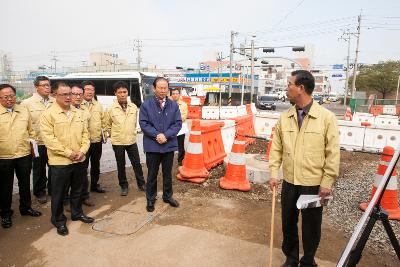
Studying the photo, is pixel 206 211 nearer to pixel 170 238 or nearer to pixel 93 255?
pixel 170 238

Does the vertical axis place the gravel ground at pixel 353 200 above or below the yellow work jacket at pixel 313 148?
below

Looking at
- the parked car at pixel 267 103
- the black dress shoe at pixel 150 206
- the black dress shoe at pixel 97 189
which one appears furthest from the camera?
the parked car at pixel 267 103

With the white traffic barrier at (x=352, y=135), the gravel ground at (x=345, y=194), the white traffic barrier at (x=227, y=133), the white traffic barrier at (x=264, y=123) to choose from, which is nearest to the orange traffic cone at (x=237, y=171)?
the gravel ground at (x=345, y=194)

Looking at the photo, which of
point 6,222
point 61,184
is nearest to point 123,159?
point 61,184

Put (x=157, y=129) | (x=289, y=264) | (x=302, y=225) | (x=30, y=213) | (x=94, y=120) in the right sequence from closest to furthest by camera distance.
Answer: (x=302, y=225) < (x=289, y=264) < (x=30, y=213) < (x=157, y=129) < (x=94, y=120)

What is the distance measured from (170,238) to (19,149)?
240 cm

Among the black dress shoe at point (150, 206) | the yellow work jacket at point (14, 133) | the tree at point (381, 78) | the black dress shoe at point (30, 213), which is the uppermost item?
the tree at point (381, 78)

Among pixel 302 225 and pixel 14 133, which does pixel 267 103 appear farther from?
pixel 302 225

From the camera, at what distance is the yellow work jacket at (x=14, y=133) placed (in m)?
3.95

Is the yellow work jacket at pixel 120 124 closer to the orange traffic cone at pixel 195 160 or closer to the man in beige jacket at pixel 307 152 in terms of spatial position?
the orange traffic cone at pixel 195 160

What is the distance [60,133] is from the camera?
3846mm

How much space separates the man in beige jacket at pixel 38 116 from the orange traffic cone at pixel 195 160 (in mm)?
2432

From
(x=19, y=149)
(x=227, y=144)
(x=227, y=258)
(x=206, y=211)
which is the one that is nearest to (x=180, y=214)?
(x=206, y=211)

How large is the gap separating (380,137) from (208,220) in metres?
7.61
